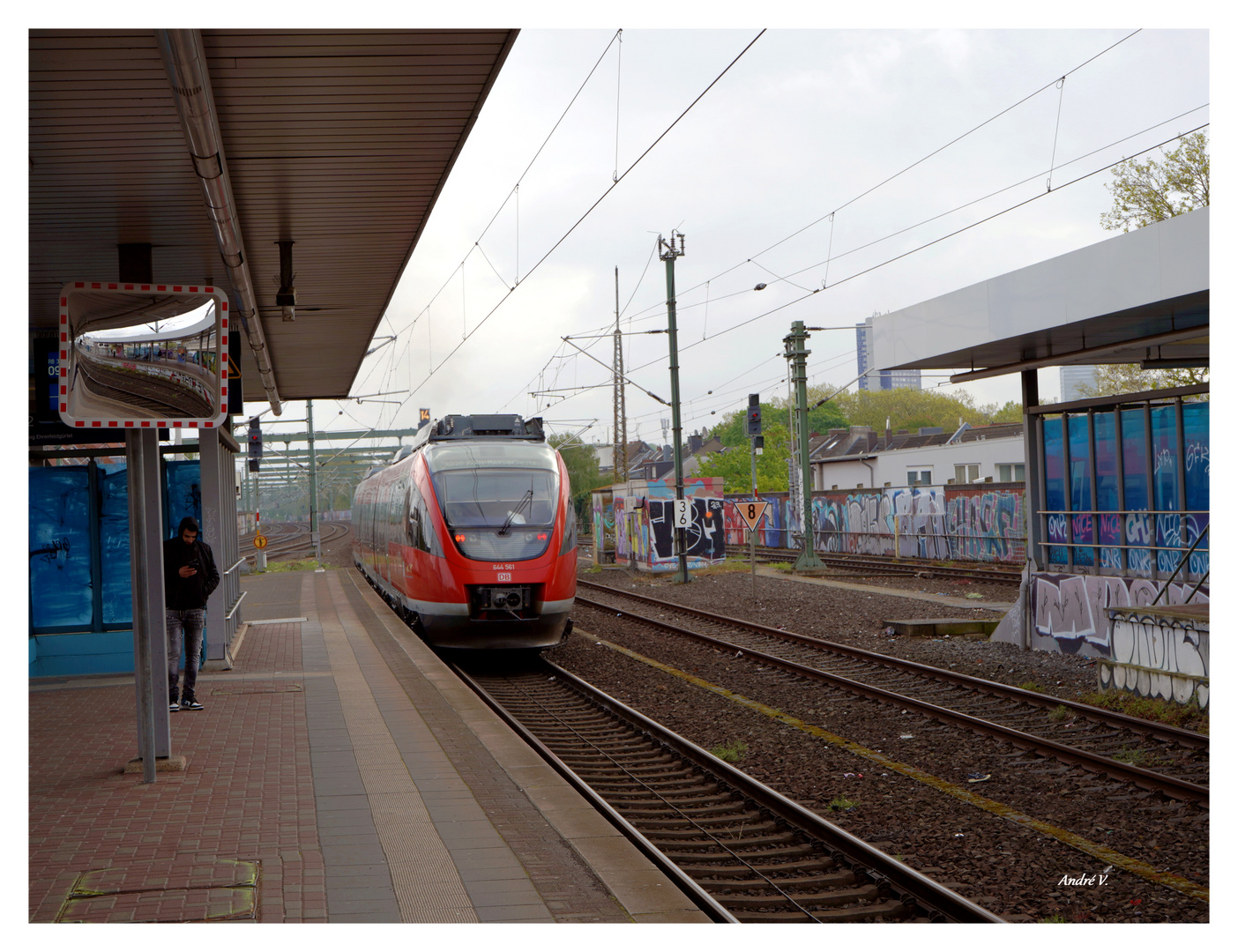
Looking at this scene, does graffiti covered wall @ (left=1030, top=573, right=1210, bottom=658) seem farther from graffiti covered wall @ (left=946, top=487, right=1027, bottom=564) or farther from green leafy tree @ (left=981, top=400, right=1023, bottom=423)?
green leafy tree @ (left=981, top=400, right=1023, bottom=423)

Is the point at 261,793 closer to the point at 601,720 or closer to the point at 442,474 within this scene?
the point at 601,720

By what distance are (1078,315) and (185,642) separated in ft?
30.4

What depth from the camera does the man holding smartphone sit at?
8.92 meters

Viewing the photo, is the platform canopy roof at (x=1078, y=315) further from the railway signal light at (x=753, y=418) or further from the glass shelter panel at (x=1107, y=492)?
the railway signal light at (x=753, y=418)

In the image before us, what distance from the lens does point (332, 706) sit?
955 centimetres

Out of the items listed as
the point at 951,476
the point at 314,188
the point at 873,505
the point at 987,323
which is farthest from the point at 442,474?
the point at 951,476

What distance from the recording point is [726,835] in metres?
6.79

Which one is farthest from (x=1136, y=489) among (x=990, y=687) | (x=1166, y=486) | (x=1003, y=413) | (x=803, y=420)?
(x=1003, y=413)

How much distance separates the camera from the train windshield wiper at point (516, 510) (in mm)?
13031

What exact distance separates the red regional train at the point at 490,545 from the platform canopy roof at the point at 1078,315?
506 centimetres

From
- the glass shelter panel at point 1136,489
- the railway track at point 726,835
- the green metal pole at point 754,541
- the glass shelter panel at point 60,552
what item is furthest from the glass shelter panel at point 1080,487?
the glass shelter panel at point 60,552

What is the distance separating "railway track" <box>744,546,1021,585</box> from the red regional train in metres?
12.1

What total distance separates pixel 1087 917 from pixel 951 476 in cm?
4506

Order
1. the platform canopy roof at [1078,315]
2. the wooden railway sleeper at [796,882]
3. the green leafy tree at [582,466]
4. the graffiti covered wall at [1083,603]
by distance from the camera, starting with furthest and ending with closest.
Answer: the green leafy tree at [582,466] < the graffiti covered wall at [1083,603] < the platform canopy roof at [1078,315] < the wooden railway sleeper at [796,882]
